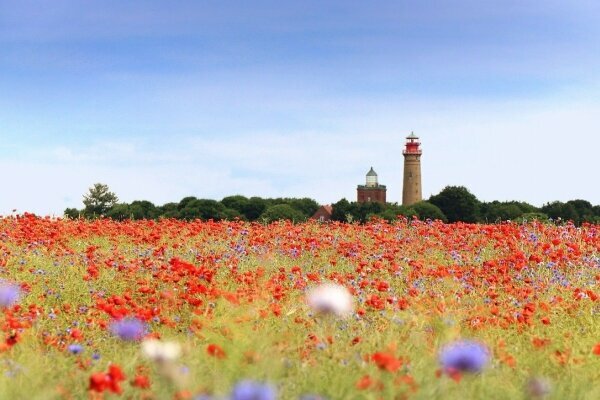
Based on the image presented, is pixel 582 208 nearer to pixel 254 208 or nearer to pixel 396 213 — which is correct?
pixel 396 213

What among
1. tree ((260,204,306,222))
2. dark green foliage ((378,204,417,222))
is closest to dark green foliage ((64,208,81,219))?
tree ((260,204,306,222))

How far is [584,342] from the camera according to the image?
6.64m

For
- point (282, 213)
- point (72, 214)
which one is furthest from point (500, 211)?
point (72, 214)

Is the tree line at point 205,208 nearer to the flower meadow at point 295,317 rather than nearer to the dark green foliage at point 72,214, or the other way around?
the dark green foliage at point 72,214

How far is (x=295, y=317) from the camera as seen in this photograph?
7.25 meters

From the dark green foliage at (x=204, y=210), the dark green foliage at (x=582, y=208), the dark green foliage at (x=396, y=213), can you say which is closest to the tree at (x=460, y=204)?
the dark green foliage at (x=396, y=213)

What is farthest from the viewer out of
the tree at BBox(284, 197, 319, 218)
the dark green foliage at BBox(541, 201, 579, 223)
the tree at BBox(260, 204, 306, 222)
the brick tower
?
the brick tower

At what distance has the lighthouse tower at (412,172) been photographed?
7775 centimetres

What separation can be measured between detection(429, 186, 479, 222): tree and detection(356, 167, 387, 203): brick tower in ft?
121

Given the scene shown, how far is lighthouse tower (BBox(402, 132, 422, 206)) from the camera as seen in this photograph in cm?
7775

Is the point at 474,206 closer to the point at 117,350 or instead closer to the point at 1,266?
the point at 1,266

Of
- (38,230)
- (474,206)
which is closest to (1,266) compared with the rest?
(38,230)

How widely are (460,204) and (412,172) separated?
→ 26.3m

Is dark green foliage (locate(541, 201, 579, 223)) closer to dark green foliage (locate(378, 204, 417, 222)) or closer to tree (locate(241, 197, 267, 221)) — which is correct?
dark green foliage (locate(378, 204, 417, 222))
